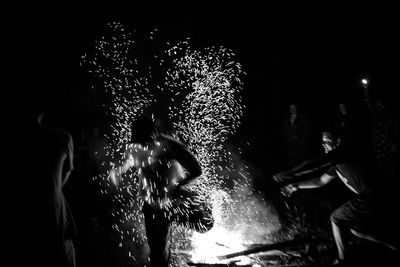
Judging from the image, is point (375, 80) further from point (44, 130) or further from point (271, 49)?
point (44, 130)

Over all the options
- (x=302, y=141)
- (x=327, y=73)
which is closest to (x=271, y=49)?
(x=327, y=73)

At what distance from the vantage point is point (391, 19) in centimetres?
640

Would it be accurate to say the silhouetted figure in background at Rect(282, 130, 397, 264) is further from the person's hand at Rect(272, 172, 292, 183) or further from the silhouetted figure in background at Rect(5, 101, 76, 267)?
the silhouetted figure in background at Rect(5, 101, 76, 267)

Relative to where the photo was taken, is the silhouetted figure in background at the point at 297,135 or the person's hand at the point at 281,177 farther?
the silhouetted figure in background at the point at 297,135

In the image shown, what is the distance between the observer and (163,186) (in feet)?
11.9

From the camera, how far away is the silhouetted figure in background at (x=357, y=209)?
3.62m

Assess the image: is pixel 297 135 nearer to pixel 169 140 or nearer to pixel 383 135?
pixel 383 135

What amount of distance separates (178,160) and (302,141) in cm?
637

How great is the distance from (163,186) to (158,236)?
0.74m

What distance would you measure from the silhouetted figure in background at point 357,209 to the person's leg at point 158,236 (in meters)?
2.75

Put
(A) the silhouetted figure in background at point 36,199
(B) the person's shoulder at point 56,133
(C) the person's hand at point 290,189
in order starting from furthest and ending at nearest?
(C) the person's hand at point 290,189 → (B) the person's shoulder at point 56,133 → (A) the silhouetted figure in background at point 36,199

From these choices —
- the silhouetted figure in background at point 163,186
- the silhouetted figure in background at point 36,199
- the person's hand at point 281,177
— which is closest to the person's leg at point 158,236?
the silhouetted figure in background at point 163,186

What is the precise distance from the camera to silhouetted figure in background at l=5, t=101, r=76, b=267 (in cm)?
228

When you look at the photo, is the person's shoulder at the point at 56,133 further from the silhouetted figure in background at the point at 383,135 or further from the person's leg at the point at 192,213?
the silhouetted figure in background at the point at 383,135
